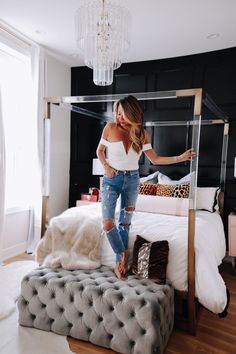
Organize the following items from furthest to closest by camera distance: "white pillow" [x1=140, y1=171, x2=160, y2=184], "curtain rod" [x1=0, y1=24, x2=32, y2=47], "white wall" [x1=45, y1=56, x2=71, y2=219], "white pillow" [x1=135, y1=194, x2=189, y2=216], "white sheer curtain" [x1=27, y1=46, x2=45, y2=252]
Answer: "white wall" [x1=45, y1=56, x2=71, y2=219] < "white pillow" [x1=140, y1=171, x2=160, y2=184] < "white sheer curtain" [x1=27, y1=46, x2=45, y2=252] < "curtain rod" [x1=0, y1=24, x2=32, y2=47] < "white pillow" [x1=135, y1=194, x2=189, y2=216]

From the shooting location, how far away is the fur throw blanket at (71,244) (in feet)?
7.22

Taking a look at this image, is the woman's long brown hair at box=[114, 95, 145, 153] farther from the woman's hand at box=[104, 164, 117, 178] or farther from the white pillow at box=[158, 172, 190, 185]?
the white pillow at box=[158, 172, 190, 185]

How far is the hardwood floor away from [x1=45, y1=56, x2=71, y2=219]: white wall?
8.04 feet

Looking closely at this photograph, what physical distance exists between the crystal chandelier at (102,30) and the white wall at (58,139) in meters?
1.79

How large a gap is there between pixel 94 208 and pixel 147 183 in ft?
2.76

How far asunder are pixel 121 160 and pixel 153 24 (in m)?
1.87

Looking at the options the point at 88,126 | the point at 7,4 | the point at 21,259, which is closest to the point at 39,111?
the point at 88,126

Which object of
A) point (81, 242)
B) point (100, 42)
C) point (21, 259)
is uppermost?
point (100, 42)

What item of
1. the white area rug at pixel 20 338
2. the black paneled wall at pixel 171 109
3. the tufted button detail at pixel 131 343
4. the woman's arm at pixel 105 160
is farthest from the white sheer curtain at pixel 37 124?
the tufted button detail at pixel 131 343

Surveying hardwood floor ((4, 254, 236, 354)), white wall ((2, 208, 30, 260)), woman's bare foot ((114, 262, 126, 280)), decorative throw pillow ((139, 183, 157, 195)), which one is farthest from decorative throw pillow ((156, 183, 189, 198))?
white wall ((2, 208, 30, 260))

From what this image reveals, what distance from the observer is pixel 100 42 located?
91.7 inches

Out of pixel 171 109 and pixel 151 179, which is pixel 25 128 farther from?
pixel 171 109

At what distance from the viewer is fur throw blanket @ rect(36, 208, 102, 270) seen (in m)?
2.20

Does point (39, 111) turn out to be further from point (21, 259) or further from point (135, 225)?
point (135, 225)
